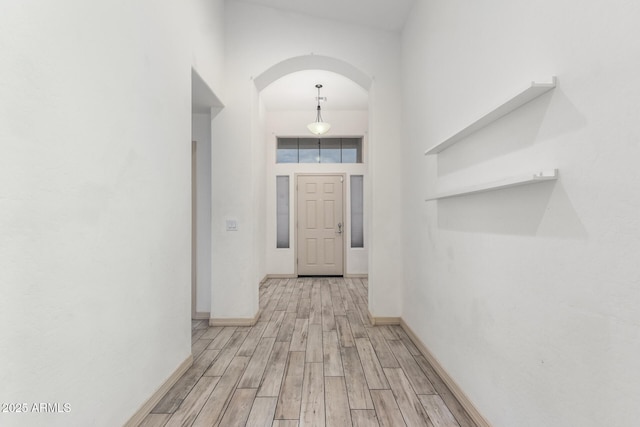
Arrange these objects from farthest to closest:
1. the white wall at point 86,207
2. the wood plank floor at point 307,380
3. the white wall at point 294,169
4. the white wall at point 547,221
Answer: the white wall at point 294,169, the wood plank floor at point 307,380, the white wall at point 86,207, the white wall at point 547,221

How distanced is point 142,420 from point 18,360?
0.95 metres

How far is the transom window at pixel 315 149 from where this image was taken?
6.25 meters

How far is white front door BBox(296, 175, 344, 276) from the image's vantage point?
20.4ft

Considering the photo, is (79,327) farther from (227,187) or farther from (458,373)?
(227,187)

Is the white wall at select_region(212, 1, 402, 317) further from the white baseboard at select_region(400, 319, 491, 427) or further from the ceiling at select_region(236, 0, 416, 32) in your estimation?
the white baseboard at select_region(400, 319, 491, 427)

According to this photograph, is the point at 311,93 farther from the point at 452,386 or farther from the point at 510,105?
the point at 452,386

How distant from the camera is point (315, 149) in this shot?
6.25 metres

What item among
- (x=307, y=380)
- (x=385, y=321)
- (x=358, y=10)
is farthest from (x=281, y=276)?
(x=358, y=10)

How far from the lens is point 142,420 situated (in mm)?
1718

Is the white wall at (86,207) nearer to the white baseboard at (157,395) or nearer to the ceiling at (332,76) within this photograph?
the white baseboard at (157,395)

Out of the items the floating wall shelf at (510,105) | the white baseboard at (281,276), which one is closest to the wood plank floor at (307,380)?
the floating wall shelf at (510,105)

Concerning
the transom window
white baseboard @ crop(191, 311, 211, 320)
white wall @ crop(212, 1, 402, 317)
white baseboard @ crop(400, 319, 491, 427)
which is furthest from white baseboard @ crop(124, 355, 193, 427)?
the transom window

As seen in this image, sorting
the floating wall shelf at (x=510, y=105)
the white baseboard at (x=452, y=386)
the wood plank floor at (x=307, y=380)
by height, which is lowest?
the wood plank floor at (x=307, y=380)

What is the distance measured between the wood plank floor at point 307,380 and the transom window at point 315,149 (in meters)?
3.49
